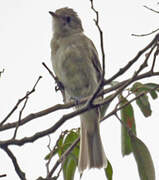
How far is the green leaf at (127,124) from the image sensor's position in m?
2.87

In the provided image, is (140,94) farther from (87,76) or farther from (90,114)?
A: (90,114)

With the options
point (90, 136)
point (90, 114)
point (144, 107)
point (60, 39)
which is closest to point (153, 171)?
point (144, 107)

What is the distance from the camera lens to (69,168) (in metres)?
2.96

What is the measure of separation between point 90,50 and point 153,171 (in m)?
2.38

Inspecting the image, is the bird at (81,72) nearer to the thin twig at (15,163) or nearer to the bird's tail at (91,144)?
the bird's tail at (91,144)

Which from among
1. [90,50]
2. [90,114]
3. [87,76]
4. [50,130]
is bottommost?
[50,130]

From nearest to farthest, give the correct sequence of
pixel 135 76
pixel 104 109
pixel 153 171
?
1. pixel 135 76
2. pixel 153 171
3. pixel 104 109

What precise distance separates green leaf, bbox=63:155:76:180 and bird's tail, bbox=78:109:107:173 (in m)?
0.48

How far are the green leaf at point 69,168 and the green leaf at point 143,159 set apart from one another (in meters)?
0.50

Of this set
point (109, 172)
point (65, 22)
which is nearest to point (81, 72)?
point (65, 22)

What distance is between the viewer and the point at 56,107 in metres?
2.83

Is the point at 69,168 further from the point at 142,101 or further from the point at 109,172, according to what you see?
the point at 142,101

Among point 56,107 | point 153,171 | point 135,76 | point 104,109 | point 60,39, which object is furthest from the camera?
point 60,39

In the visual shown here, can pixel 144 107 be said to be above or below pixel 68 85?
below
